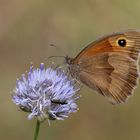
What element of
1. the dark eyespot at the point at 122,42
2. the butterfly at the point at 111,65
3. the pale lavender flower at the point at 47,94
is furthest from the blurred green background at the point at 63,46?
the pale lavender flower at the point at 47,94

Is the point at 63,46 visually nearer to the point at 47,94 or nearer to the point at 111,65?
the point at 111,65

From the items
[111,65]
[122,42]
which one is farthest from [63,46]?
[122,42]

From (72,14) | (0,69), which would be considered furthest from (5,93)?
(72,14)

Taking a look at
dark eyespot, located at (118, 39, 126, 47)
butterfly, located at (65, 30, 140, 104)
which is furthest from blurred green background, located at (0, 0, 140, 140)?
dark eyespot, located at (118, 39, 126, 47)

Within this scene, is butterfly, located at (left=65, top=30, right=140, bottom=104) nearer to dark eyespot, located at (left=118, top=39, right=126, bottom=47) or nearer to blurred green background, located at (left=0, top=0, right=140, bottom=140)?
dark eyespot, located at (left=118, top=39, right=126, bottom=47)

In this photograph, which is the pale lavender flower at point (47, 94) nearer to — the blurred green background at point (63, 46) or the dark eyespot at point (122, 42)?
the dark eyespot at point (122, 42)
